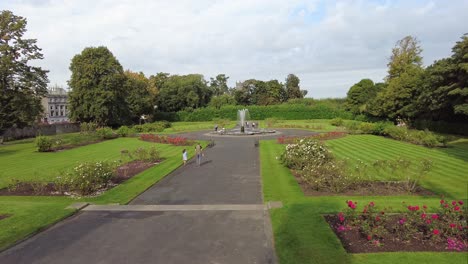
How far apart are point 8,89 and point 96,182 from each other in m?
34.4

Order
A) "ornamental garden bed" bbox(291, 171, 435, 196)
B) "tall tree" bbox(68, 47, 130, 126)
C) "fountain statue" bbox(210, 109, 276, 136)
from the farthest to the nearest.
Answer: "tall tree" bbox(68, 47, 130, 126)
"fountain statue" bbox(210, 109, 276, 136)
"ornamental garden bed" bbox(291, 171, 435, 196)

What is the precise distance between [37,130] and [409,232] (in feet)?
189

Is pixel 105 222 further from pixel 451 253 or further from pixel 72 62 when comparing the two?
pixel 72 62

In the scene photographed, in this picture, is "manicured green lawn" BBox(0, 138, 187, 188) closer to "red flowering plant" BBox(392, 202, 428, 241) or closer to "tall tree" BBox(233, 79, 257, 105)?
"red flowering plant" BBox(392, 202, 428, 241)

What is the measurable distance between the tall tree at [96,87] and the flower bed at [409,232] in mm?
52856

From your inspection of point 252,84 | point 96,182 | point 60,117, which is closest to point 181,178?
Answer: point 96,182

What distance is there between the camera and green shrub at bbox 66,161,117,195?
1552 centimetres

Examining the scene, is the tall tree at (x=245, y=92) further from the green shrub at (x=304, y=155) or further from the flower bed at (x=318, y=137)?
the green shrub at (x=304, y=155)

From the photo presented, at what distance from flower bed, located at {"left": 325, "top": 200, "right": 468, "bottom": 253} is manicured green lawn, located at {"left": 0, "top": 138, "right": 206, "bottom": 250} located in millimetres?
9017

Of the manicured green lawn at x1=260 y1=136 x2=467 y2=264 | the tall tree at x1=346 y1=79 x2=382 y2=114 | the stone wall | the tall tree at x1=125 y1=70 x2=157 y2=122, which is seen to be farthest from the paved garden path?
the tall tree at x1=346 y1=79 x2=382 y2=114

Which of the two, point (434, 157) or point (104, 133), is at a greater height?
point (104, 133)

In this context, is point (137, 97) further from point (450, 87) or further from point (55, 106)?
point (55, 106)

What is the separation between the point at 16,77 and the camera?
140ft

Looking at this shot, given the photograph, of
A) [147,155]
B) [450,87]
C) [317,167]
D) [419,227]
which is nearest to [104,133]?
[147,155]
